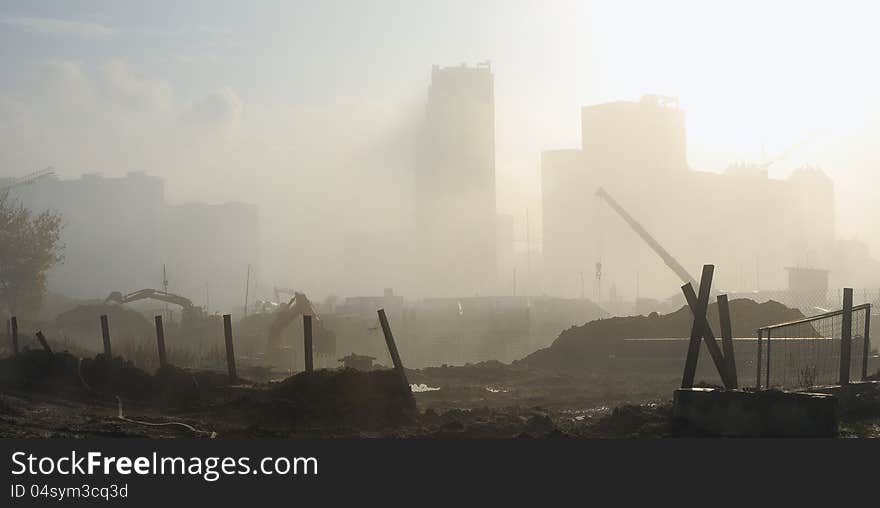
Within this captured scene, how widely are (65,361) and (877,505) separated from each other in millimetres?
20792

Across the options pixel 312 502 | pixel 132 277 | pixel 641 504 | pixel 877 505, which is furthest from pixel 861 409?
pixel 132 277

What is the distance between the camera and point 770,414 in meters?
14.2

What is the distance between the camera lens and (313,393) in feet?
67.7

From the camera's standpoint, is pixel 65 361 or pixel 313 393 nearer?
pixel 313 393

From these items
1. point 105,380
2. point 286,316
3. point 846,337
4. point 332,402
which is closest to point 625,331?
point 286,316

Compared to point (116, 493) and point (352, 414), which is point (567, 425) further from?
point (116, 493)

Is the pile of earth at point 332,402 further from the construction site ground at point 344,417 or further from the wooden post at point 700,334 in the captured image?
the wooden post at point 700,334

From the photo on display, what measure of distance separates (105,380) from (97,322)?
4268cm

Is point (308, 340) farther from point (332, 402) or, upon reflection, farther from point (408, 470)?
point (408, 470)

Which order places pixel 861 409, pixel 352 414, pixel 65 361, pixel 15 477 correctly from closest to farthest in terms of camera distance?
pixel 15 477 < pixel 861 409 < pixel 352 414 < pixel 65 361

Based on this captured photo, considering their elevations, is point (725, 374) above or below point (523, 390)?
above

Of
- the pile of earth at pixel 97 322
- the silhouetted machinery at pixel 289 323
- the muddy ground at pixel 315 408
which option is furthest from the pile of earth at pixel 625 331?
the pile of earth at pixel 97 322

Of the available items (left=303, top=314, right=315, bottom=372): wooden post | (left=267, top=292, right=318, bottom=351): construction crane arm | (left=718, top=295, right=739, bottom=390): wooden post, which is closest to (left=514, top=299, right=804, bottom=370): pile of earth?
(left=267, top=292, right=318, bottom=351): construction crane arm

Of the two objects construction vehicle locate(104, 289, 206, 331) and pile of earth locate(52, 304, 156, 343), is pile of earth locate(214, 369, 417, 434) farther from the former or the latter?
pile of earth locate(52, 304, 156, 343)
